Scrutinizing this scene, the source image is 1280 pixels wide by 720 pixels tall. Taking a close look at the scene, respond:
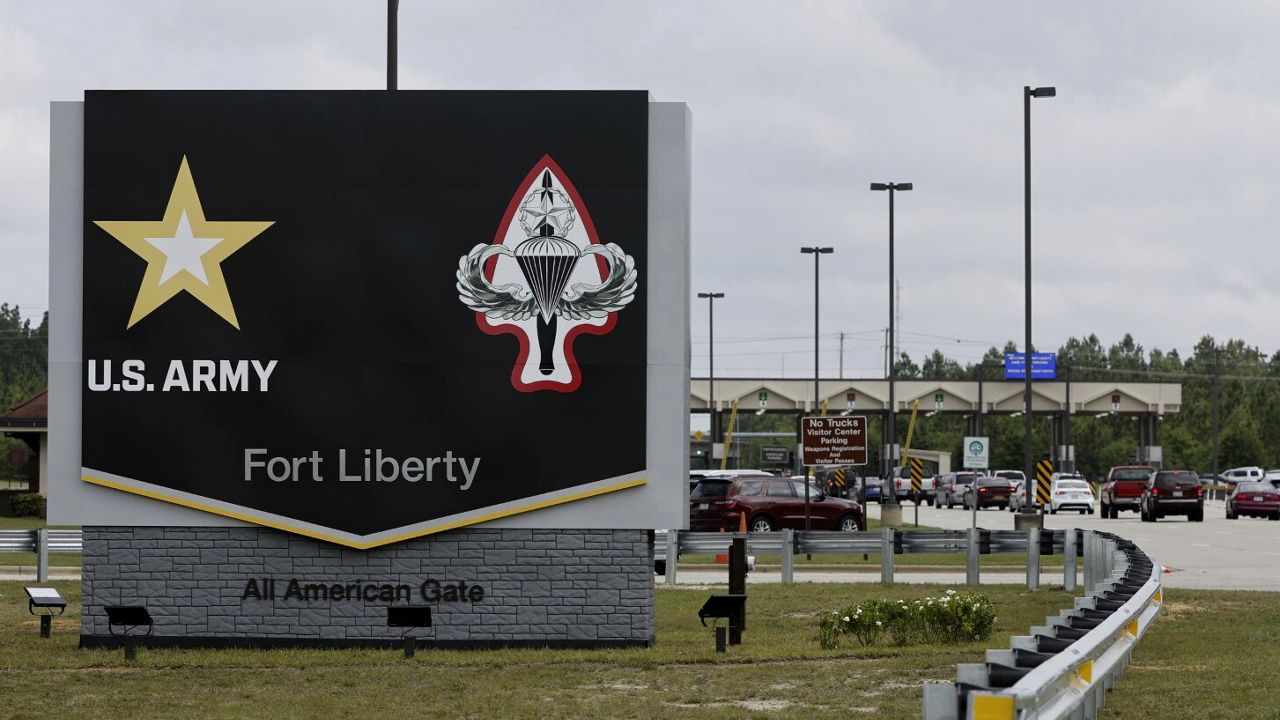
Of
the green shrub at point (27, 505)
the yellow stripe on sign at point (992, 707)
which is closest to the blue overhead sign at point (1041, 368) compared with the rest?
the green shrub at point (27, 505)

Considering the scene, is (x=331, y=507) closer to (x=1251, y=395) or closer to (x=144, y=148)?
(x=144, y=148)

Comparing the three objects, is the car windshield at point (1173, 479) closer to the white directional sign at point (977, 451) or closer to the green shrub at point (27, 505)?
the white directional sign at point (977, 451)

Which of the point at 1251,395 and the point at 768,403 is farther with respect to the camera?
the point at 1251,395

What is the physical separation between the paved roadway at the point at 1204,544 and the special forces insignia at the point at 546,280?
509 inches

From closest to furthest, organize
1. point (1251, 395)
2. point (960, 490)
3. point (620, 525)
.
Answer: point (620, 525) → point (960, 490) → point (1251, 395)

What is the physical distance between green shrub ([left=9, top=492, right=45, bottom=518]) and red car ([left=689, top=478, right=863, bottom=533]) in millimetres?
19766

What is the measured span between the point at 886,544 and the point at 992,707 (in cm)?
2047

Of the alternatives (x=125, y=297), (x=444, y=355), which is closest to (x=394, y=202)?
(x=444, y=355)

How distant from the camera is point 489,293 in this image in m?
17.3

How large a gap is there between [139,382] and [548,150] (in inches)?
177

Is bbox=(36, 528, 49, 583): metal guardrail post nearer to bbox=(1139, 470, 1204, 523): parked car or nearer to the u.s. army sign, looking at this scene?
the u.s. army sign

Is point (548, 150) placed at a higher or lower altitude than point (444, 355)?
higher

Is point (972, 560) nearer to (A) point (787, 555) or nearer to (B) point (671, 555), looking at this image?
(A) point (787, 555)

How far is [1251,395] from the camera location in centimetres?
15300
